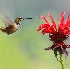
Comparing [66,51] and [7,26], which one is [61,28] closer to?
[66,51]

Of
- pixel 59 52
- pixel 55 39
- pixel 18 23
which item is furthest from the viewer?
pixel 18 23

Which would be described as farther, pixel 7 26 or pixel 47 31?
pixel 7 26

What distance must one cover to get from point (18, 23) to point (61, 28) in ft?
2.44

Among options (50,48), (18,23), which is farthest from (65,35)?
(18,23)

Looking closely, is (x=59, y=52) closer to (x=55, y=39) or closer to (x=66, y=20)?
(x=55, y=39)

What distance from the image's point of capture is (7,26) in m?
4.45

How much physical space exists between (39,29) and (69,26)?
1.56 feet

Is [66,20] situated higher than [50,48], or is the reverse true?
[66,20]

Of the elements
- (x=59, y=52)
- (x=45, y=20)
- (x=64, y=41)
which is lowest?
(x=59, y=52)

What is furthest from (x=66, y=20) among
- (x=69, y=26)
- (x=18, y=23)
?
(x=18, y=23)

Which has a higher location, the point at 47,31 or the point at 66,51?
the point at 47,31

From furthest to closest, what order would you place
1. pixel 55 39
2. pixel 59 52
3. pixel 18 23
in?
pixel 18 23
pixel 55 39
pixel 59 52

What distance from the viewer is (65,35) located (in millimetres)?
Answer: 4059

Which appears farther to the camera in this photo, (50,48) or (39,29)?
(39,29)
